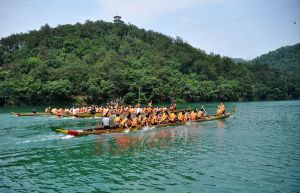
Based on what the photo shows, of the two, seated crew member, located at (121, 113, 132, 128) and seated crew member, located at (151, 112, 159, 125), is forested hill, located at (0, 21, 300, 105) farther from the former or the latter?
seated crew member, located at (121, 113, 132, 128)

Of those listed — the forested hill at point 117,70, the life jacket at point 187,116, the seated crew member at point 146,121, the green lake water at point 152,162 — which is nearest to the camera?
the green lake water at point 152,162

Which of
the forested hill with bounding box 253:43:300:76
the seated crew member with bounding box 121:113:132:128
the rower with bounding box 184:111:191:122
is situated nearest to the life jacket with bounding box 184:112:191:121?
the rower with bounding box 184:111:191:122

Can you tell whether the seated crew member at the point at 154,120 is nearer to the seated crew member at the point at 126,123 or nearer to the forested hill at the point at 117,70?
the seated crew member at the point at 126,123

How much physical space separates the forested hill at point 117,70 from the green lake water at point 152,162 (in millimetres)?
52833

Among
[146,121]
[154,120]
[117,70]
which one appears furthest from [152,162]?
[117,70]

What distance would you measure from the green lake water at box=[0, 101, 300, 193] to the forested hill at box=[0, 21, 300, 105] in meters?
52.8

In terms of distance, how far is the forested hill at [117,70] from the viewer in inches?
3061

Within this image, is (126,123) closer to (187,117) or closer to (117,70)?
(187,117)

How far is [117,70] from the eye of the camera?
283 ft

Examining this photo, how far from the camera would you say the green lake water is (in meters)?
13.3

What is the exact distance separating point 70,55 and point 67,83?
27.0 metres

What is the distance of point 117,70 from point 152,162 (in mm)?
70735

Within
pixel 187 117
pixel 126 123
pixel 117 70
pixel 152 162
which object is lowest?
pixel 152 162

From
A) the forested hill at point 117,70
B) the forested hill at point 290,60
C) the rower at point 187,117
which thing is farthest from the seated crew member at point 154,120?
the forested hill at point 290,60
